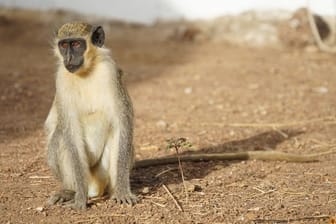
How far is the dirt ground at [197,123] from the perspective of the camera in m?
5.65

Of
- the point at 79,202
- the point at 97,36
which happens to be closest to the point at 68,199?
the point at 79,202

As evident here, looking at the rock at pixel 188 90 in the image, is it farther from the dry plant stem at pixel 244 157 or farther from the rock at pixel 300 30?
the rock at pixel 300 30

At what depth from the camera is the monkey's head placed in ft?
19.1

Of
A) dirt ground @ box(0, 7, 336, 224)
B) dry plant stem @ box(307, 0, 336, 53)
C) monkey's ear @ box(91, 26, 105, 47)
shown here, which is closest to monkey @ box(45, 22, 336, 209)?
monkey's ear @ box(91, 26, 105, 47)

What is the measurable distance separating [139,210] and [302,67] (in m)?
7.09

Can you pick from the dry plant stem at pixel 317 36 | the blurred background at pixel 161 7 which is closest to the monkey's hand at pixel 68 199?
the dry plant stem at pixel 317 36

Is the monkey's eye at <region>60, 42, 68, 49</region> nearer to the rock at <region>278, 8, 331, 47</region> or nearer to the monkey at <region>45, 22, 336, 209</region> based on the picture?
the monkey at <region>45, 22, 336, 209</region>

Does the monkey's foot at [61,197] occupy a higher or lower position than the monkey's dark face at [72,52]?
lower

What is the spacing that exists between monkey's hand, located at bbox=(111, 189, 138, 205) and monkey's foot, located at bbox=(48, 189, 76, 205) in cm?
40

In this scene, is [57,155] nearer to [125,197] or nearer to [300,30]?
[125,197]

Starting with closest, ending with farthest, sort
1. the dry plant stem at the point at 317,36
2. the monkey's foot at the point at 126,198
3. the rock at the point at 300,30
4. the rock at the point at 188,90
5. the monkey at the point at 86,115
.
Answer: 1. the monkey's foot at the point at 126,198
2. the monkey at the point at 86,115
3. the rock at the point at 188,90
4. the dry plant stem at the point at 317,36
5. the rock at the point at 300,30

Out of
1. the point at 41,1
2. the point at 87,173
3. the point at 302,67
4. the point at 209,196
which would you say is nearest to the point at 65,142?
the point at 87,173

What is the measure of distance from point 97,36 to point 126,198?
1.42 metres

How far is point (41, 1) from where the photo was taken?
15.0 meters
